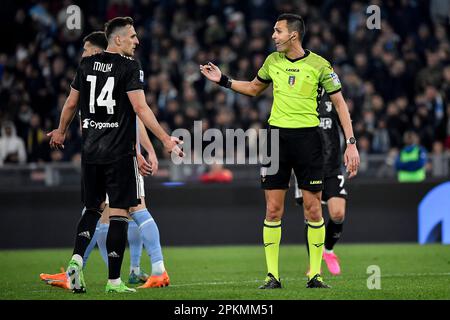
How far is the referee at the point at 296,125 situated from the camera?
968 cm

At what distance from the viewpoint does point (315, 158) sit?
32.0 ft

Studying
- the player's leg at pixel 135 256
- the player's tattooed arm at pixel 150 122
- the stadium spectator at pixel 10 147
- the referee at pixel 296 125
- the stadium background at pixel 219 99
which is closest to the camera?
the player's tattooed arm at pixel 150 122

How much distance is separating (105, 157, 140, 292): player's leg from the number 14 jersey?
11 cm

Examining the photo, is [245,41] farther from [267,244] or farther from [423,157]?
[267,244]

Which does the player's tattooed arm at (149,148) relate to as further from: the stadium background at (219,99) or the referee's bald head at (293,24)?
the stadium background at (219,99)

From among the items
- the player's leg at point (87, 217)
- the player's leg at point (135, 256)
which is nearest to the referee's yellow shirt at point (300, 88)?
the player's leg at point (87, 217)

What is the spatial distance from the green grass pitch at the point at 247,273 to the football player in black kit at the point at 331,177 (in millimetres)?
406

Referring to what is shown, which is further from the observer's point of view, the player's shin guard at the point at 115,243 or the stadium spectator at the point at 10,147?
the stadium spectator at the point at 10,147

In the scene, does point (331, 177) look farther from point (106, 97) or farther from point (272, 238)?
point (106, 97)

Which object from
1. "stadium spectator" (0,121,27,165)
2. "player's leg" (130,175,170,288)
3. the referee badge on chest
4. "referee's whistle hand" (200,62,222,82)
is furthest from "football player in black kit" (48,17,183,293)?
"stadium spectator" (0,121,27,165)

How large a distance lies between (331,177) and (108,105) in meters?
3.98

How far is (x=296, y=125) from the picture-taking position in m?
9.70

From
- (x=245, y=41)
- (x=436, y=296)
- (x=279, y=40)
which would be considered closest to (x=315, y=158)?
(x=279, y=40)

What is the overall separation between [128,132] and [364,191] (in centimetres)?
907
